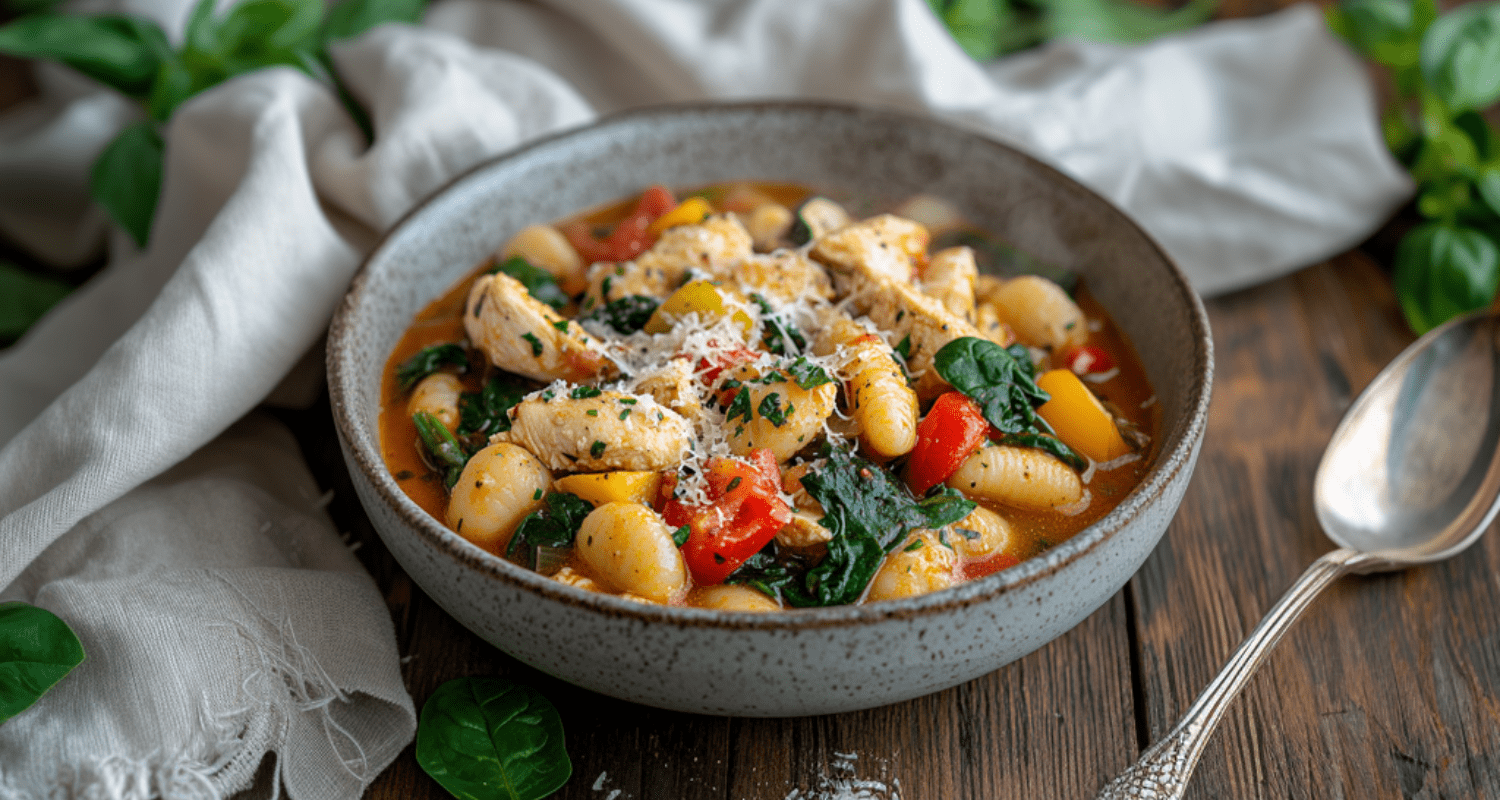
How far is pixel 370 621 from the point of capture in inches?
→ 101

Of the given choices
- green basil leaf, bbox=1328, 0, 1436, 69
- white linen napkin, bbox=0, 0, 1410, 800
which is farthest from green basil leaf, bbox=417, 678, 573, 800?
green basil leaf, bbox=1328, 0, 1436, 69

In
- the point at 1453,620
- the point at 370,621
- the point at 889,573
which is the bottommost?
the point at 1453,620

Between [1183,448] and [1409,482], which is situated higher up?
[1183,448]

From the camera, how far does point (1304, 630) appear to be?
268cm

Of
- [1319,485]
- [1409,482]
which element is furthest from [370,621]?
[1409,482]

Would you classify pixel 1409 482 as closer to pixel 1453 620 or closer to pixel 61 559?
pixel 1453 620

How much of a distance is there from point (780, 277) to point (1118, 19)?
234 centimetres

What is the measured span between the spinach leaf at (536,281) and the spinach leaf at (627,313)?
0.66ft

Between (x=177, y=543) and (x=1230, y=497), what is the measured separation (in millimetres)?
2604

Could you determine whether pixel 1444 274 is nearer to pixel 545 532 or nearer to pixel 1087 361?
pixel 1087 361

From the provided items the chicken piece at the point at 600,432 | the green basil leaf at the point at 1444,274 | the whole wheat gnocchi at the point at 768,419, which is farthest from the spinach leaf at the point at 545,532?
the green basil leaf at the point at 1444,274

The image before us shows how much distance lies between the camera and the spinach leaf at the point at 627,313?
9.50 ft

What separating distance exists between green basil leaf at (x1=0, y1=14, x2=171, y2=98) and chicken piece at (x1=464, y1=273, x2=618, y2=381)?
1628 millimetres

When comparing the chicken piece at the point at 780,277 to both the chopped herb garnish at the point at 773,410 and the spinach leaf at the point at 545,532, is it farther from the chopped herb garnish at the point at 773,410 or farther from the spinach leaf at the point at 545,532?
the spinach leaf at the point at 545,532
